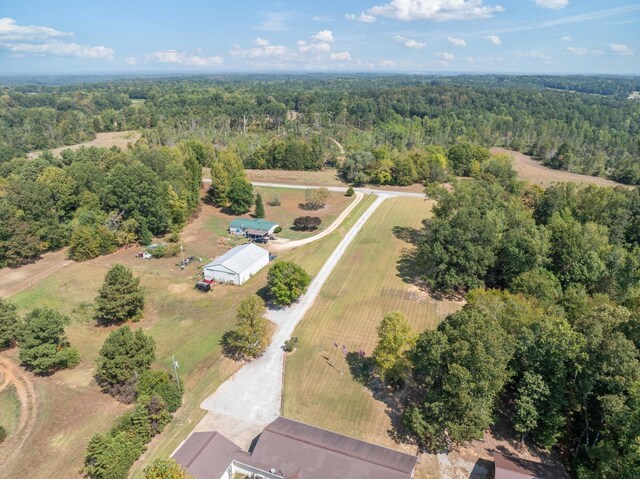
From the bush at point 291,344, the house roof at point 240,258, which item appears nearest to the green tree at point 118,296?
the house roof at point 240,258

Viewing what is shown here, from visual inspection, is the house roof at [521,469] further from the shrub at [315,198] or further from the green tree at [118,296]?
the shrub at [315,198]

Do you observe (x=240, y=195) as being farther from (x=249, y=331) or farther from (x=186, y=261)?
(x=249, y=331)

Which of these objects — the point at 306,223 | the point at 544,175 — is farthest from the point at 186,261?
the point at 544,175

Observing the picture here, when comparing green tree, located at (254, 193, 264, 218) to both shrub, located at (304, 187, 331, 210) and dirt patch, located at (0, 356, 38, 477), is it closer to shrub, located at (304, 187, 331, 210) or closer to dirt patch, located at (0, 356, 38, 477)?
shrub, located at (304, 187, 331, 210)

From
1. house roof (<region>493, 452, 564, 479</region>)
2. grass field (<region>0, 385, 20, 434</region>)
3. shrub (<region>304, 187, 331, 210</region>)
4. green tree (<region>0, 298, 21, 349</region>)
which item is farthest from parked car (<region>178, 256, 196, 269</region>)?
house roof (<region>493, 452, 564, 479</region>)

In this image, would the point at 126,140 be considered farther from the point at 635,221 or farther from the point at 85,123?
the point at 635,221
